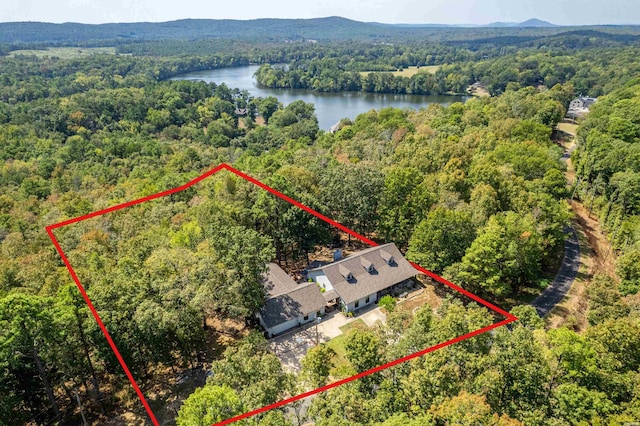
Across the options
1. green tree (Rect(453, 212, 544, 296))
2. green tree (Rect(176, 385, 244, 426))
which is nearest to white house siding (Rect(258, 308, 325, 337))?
green tree (Rect(176, 385, 244, 426))

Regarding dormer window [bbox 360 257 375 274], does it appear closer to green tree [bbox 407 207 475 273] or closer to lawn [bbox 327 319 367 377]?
green tree [bbox 407 207 475 273]

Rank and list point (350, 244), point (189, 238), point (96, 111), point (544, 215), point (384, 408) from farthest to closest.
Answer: point (96, 111)
point (350, 244)
point (544, 215)
point (189, 238)
point (384, 408)

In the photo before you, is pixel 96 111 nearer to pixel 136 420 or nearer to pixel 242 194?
pixel 242 194

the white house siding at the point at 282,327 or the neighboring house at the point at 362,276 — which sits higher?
the neighboring house at the point at 362,276

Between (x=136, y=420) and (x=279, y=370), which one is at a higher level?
(x=279, y=370)

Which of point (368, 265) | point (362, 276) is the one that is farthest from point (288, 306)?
point (368, 265)

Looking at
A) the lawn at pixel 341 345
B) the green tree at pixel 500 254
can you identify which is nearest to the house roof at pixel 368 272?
the lawn at pixel 341 345

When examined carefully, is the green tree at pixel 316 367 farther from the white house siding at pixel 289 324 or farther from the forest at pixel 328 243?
the white house siding at pixel 289 324

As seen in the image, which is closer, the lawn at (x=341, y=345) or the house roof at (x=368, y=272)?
the lawn at (x=341, y=345)

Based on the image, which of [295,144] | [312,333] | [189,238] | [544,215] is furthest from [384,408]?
[295,144]
